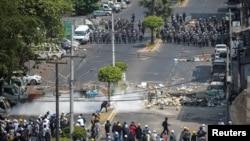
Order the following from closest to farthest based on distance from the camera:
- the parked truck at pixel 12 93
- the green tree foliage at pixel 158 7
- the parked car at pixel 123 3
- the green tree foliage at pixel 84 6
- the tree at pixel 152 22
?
1. the parked truck at pixel 12 93
2. the tree at pixel 152 22
3. the green tree foliage at pixel 158 7
4. the green tree foliage at pixel 84 6
5. the parked car at pixel 123 3

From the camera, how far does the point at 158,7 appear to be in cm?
6438

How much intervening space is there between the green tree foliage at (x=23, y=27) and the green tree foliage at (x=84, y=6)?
84.3 ft

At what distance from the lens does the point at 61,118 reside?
37.2 meters

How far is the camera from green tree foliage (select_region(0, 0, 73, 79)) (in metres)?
37.1

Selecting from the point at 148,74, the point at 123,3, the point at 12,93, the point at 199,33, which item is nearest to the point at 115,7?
the point at 123,3

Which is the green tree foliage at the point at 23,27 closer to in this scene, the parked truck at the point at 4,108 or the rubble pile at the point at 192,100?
the parked truck at the point at 4,108

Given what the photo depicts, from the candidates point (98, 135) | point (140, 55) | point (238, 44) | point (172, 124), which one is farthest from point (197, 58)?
point (98, 135)

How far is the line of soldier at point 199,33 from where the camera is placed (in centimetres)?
6091

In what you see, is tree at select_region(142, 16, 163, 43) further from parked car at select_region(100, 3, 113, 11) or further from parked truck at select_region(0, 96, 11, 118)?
parked truck at select_region(0, 96, 11, 118)

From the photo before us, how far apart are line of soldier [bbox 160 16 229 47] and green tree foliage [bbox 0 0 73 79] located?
55.2 ft

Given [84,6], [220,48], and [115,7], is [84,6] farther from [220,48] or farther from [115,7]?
[220,48]

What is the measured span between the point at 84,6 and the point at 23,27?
115 feet

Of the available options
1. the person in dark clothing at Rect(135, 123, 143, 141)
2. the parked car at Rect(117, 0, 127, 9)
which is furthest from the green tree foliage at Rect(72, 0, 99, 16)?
the person in dark clothing at Rect(135, 123, 143, 141)

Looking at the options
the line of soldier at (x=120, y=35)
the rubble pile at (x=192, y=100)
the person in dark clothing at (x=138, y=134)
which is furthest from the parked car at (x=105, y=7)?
the person in dark clothing at (x=138, y=134)
